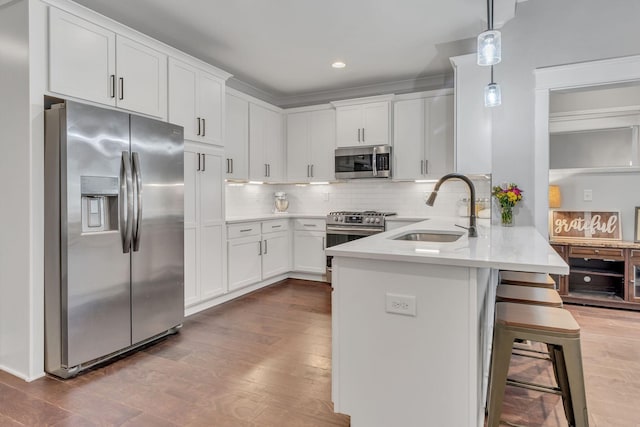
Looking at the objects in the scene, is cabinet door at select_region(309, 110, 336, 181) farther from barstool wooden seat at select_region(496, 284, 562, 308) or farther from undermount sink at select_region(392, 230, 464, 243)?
barstool wooden seat at select_region(496, 284, 562, 308)

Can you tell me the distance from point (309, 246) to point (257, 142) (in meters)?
1.57

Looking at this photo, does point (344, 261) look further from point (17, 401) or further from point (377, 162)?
point (377, 162)

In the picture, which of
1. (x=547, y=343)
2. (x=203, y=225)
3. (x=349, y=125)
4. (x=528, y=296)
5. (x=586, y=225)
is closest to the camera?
(x=547, y=343)

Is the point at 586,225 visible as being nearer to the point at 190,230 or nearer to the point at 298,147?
the point at 298,147

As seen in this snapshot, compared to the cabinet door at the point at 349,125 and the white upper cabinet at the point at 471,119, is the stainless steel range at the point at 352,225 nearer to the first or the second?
the cabinet door at the point at 349,125

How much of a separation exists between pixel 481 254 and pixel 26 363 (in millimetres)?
2812

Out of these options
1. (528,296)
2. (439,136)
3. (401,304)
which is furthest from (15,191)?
(439,136)

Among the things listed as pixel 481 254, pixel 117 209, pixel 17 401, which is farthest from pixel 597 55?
pixel 17 401

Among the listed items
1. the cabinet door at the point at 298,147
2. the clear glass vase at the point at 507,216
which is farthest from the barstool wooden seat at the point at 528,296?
the cabinet door at the point at 298,147

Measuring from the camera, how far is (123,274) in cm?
267

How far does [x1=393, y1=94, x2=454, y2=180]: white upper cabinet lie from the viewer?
178 inches

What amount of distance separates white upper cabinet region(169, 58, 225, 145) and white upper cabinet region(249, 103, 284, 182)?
869 millimetres

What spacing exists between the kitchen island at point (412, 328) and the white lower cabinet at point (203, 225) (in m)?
2.16

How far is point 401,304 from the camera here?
1.65 meters
